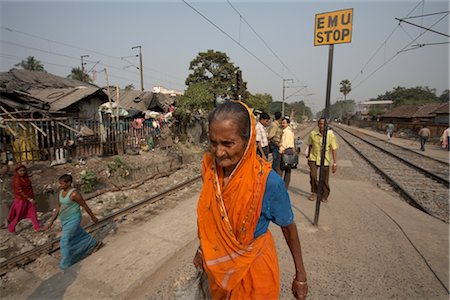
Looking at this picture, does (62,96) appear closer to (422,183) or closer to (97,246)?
(97,246)

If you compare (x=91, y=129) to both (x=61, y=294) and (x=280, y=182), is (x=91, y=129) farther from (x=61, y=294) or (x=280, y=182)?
(x=280, y=182)

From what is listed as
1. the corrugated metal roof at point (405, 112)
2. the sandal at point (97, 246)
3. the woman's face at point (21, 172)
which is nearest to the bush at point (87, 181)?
the woman's face at point (21, 172)

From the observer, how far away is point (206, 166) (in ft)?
5.38

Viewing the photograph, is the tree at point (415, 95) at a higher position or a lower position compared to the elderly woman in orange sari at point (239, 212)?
higher

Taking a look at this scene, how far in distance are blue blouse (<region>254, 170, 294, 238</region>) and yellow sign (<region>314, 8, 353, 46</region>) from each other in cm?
301

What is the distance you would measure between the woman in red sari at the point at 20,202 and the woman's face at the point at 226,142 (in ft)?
17.3

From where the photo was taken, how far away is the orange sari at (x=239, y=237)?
4.54ft

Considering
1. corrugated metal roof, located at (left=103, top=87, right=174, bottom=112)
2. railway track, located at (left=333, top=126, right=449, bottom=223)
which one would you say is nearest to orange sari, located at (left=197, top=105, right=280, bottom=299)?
railway track, located at (left=333, top=126, right=449, bottom=223)

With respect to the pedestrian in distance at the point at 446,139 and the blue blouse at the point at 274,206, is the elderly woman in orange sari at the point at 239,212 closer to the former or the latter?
the blue blouse at the point at 274,206

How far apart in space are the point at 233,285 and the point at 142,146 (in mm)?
12524

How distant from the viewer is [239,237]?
4.63ft

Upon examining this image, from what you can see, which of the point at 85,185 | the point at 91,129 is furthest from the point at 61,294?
the point at 91,129

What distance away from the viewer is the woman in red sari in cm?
482

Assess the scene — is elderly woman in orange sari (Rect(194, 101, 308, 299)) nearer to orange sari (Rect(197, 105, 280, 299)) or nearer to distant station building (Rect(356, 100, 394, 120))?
orange sari (Rect(197, 105, 280, 299))
